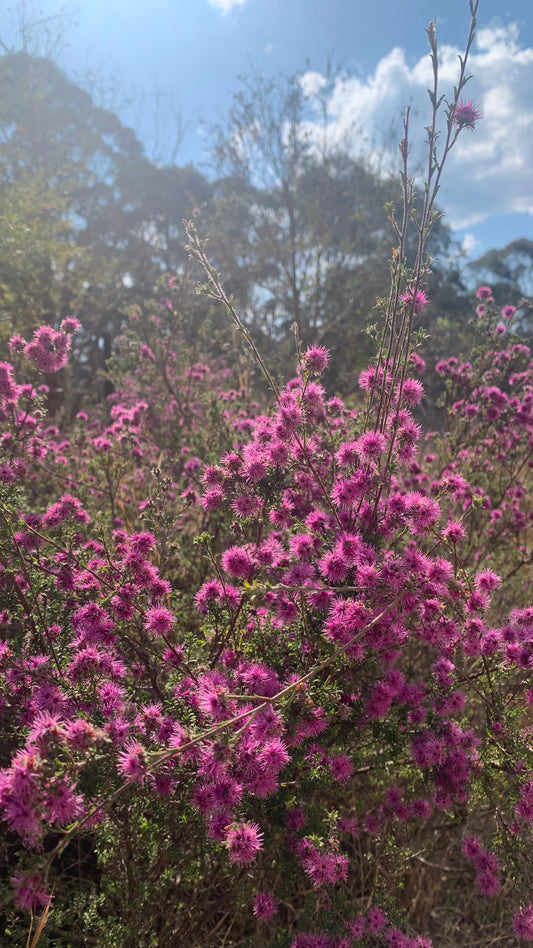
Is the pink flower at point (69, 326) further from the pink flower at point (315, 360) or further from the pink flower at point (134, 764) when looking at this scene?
the pink flower at point (134, 764)

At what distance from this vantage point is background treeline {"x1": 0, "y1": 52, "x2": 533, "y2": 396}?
1198cm

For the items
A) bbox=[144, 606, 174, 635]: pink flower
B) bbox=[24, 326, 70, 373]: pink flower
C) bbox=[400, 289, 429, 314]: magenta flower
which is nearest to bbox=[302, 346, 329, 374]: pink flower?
bbox=[400, 289, 429, 314]: magenta flower

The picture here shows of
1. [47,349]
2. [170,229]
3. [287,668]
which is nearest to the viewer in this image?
[287,668]

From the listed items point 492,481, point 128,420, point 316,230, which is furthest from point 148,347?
point 316,230

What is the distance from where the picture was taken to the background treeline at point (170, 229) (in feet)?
39.3

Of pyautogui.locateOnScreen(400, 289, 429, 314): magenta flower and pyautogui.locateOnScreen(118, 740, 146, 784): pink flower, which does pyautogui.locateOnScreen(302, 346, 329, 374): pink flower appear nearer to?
pyautogui.locateOnScreen(400, 289, 429, 314): magenta flower

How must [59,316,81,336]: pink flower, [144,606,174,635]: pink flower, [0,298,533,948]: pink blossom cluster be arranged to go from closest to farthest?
[0,298,533,948]: pink blossom cluster → [144,606,174,635]: pink flower → [59,316,81,336]: pink flower

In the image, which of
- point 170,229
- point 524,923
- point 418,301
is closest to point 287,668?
point 524,923

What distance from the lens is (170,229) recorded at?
23859mm

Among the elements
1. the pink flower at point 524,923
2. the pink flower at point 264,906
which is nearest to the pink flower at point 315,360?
the pink flower at point 264,906

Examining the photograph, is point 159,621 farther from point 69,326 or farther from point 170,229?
point 170,229

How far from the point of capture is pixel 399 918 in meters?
2.16

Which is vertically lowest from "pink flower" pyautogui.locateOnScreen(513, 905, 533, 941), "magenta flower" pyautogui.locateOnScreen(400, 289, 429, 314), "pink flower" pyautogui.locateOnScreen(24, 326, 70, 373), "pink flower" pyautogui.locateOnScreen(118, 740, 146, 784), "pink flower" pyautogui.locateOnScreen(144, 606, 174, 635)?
"pink flower" pyautogui.locateOnScreen(513, 905, 533, 941)

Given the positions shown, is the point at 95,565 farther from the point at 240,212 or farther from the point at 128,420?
the point at 240,212
